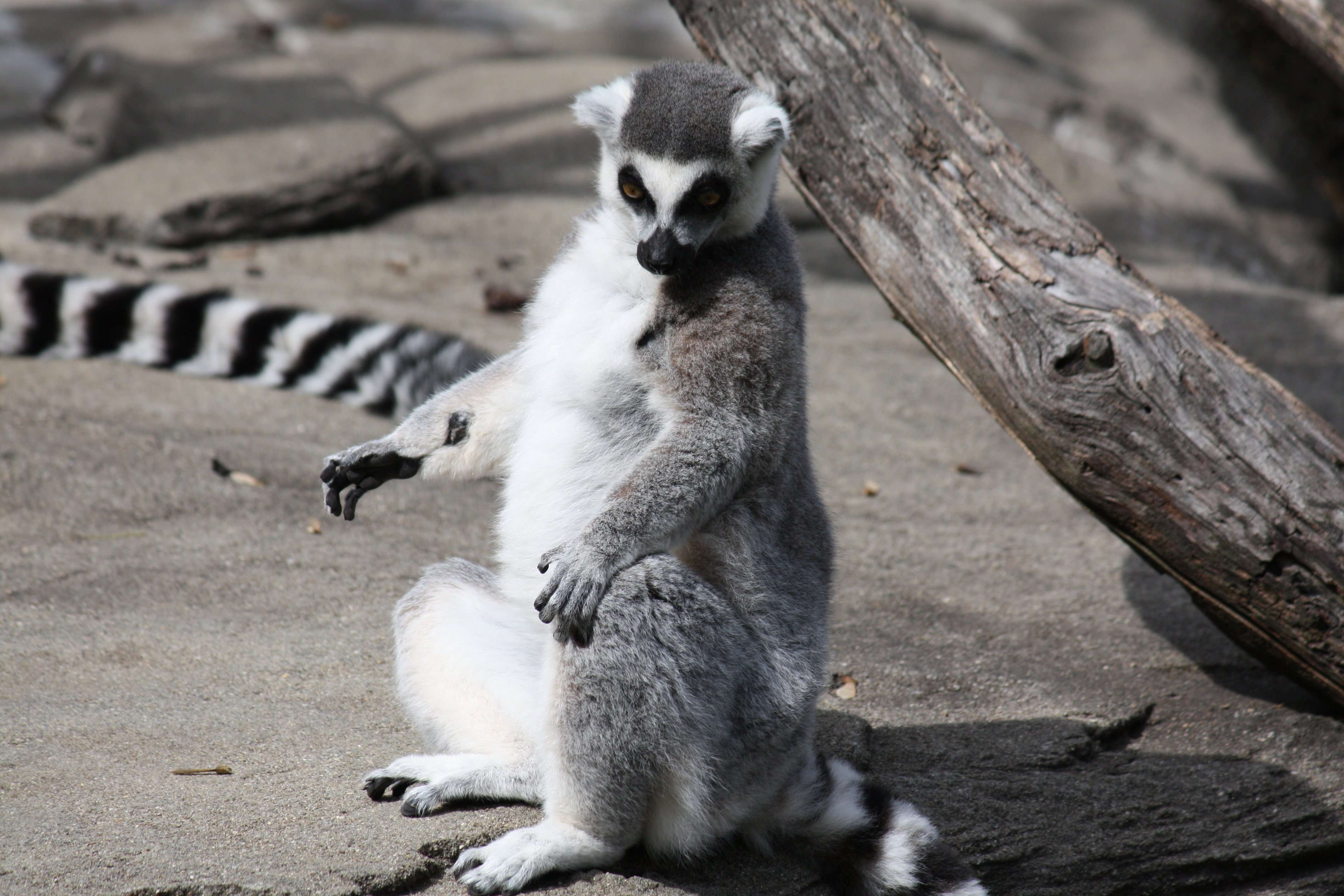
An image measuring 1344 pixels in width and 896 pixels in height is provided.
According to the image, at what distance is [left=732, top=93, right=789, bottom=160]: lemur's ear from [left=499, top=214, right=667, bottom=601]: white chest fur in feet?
1.33

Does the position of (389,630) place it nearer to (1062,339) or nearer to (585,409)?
(585,409)

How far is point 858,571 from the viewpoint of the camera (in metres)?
4.95

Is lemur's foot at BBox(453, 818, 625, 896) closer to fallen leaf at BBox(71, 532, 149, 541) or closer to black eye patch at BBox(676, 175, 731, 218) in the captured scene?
black eye patch at BBox(676, 175, 731, 218)

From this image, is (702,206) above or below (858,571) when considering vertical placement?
above

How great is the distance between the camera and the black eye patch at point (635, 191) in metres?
3.10

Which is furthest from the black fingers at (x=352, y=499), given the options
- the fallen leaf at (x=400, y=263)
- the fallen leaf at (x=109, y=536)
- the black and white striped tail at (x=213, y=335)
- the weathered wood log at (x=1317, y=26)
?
the weathered wood log at (x=1317, y=26)

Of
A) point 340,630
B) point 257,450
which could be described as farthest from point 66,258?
point 340,630

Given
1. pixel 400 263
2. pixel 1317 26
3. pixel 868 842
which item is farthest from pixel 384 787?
pixel 1317 26

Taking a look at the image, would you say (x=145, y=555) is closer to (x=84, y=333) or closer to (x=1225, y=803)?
(x=84, y=333)

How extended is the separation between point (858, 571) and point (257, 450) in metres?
2.75

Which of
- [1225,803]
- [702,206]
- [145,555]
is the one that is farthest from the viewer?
[145,555]

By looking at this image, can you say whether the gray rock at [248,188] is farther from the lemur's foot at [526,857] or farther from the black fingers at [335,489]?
the lemur's foot at [526,857]

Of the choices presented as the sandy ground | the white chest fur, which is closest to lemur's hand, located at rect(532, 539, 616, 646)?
the white chest fur

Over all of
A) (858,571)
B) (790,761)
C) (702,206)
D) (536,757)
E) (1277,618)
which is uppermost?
(702,206)
